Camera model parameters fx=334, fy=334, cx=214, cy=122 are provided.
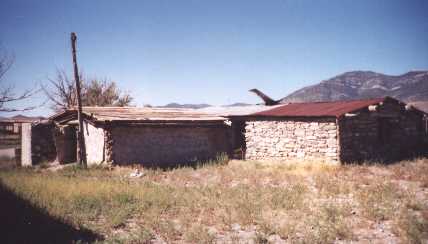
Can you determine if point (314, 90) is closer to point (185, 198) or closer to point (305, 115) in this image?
point (305, 115)

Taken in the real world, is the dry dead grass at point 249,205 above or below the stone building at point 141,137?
below

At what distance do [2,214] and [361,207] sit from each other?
28.7ft

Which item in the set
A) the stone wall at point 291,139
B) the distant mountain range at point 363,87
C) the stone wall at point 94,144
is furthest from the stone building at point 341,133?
the distant mountain range at point 363,87

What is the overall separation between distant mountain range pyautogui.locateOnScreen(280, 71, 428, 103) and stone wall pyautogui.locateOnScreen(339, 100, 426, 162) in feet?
202

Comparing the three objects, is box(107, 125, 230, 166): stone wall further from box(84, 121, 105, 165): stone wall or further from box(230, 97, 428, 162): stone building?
box(230, 97, 428, 162): stone building

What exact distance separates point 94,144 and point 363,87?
9379 centimetres

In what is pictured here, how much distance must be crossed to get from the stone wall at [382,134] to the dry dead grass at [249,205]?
1895 millimetres

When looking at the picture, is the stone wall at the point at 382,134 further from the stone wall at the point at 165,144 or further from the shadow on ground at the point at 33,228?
the shadow on ground at the point at 33,228

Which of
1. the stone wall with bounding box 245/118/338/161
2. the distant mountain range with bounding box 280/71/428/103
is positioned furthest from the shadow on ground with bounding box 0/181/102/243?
the distant mountain range with bounding box 280/71/428/103

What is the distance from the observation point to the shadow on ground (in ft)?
21.3

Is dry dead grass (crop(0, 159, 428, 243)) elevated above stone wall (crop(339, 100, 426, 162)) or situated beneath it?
situated beneath

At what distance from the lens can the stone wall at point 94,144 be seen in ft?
51.7

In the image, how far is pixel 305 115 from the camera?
15.5 meters

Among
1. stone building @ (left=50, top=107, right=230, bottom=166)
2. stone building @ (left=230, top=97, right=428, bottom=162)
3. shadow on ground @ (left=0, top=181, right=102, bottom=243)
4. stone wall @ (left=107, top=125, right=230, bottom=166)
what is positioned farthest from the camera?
stone wall @ (left=107, top=125, right=230, bottom=166)
